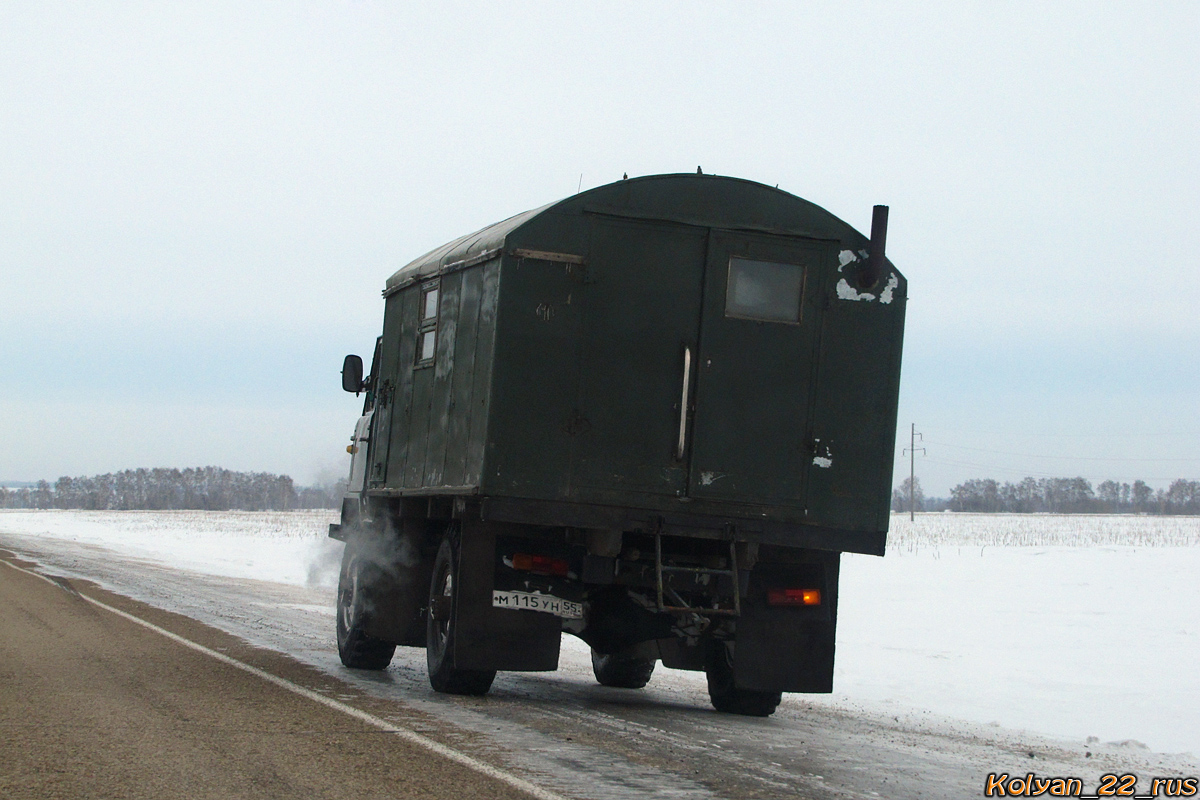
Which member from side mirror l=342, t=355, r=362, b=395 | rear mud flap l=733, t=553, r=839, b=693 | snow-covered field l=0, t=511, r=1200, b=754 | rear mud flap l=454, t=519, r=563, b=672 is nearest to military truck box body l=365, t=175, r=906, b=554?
rear mud flap l=454, t=519, r=563, b=672

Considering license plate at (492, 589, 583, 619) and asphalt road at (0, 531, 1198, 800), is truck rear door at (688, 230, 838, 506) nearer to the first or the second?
license plate at (492, 589, 583, 619)

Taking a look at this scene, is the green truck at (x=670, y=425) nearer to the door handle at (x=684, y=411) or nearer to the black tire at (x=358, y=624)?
the door handle at (x=684, y=411)

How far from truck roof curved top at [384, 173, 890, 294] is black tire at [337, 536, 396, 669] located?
3788 mm

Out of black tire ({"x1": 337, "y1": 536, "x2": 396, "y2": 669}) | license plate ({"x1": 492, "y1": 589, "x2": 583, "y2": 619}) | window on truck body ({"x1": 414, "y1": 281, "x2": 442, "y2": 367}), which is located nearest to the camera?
license plate ({"x1": 492, "y1": 589, "x2": 583, "y2": 619})

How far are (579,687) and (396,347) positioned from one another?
3.44 metres

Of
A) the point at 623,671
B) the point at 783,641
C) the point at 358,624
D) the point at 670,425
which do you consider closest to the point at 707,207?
the point at 670,425

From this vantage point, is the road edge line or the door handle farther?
the door handle

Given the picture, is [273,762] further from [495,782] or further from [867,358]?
[867,358]

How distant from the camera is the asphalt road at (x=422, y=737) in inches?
246

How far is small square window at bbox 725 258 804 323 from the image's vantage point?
9.10 metres

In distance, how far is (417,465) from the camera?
10.7 m

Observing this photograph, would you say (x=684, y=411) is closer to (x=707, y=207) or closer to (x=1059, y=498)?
(x=707, y=207)

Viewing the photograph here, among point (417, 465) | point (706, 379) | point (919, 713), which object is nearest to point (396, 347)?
point (417, 465)

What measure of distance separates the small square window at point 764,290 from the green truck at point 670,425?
0.01 m
